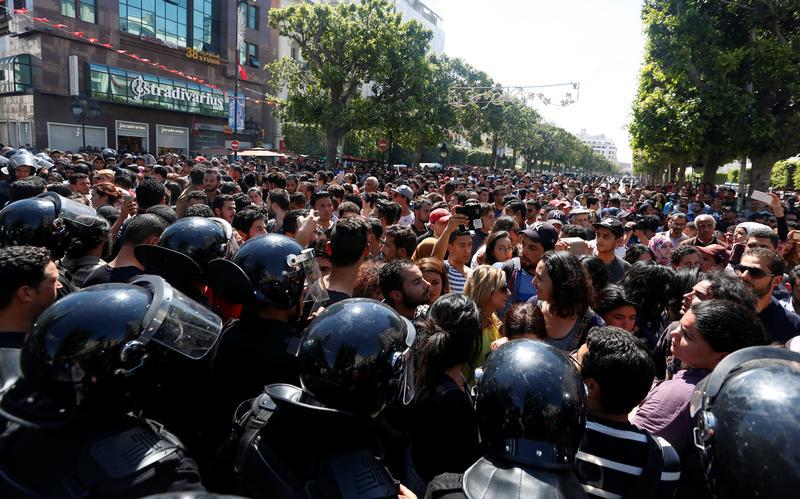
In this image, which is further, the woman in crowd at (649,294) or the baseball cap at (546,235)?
the baseball cap at (546,235)

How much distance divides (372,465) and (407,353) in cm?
40

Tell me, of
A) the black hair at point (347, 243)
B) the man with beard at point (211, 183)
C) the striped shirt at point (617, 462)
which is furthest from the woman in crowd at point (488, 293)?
the man with beard at point (211, 183)

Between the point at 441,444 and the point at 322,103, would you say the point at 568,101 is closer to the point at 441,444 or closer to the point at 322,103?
the point at 322,103

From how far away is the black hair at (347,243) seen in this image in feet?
10.9

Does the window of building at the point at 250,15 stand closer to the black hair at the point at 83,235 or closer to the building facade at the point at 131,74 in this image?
the building facade at the point at 131,74

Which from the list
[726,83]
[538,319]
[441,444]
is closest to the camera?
[441,444]

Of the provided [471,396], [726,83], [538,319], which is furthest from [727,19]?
[471,396]

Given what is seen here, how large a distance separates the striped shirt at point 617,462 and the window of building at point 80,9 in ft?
124

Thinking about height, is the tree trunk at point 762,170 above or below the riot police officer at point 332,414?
above

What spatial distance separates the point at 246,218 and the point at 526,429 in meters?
3.80

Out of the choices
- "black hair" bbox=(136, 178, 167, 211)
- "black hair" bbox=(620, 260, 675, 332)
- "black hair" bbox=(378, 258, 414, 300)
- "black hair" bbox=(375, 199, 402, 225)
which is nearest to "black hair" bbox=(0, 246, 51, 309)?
"black hair" bbox=(378, 258, 414, 300)

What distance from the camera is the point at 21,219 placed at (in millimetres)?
3371

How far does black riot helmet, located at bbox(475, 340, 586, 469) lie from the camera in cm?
144

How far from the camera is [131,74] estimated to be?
33750 millimetres
